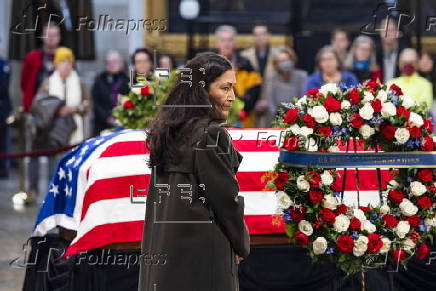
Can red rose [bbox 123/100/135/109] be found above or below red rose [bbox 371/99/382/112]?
below

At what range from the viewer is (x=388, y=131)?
5746 millimetres

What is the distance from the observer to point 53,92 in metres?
11.2

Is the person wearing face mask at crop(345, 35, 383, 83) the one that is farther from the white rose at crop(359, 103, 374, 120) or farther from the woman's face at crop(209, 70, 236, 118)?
the woman's face at crop(209, 70, 236, 118)

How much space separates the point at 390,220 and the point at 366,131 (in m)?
0.49

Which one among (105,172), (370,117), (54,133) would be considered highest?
(370,117)

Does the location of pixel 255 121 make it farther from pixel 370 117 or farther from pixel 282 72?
pixel 370 117

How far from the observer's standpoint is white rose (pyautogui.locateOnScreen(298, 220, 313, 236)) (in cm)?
570

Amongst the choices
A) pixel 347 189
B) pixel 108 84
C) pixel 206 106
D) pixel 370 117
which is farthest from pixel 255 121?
pixel 206 106

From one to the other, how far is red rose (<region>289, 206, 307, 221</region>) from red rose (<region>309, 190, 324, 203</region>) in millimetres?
87

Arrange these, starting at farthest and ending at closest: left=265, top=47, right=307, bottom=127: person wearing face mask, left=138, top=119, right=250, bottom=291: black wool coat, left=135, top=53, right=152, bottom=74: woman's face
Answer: left=265, top=47, right=307, bottom=127: person wearing face mask < left=135, top=53, right=152, bottom=74: woman's face < left=138, top=119, right=250, bottom=291: black wool coat

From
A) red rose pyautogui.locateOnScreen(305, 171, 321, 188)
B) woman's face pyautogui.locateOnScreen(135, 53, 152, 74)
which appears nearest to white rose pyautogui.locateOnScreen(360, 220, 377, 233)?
red rose pyautogui.locateOnScreen(305, 171, 321, 188)

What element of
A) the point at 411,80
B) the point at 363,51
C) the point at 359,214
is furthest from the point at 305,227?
the point at 363,51

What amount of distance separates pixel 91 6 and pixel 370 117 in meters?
9.12

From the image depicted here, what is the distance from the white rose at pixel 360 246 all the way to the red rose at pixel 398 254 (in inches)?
8.7
